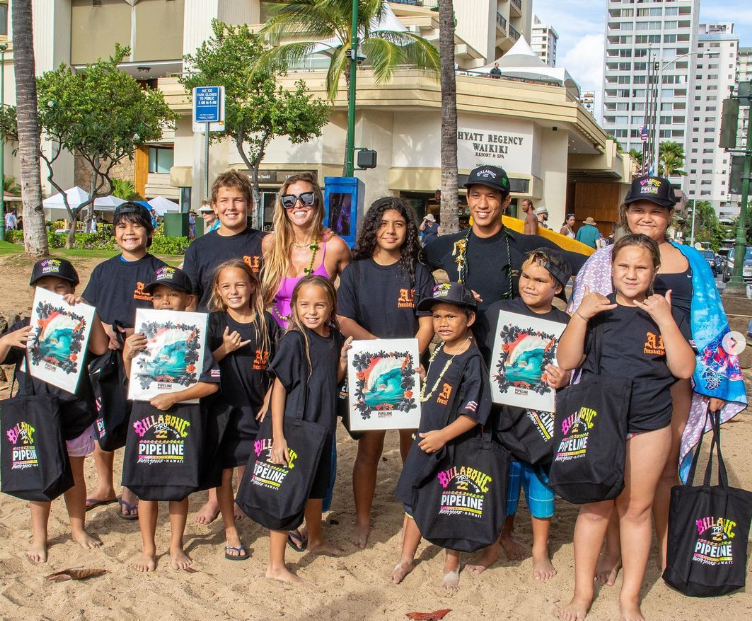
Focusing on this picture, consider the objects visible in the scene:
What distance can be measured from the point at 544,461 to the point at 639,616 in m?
0.88

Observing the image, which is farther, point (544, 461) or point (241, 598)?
point (544, 461)

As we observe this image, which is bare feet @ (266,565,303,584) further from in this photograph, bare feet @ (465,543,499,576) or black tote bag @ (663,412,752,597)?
black tote bag @ (663,412,752,597)

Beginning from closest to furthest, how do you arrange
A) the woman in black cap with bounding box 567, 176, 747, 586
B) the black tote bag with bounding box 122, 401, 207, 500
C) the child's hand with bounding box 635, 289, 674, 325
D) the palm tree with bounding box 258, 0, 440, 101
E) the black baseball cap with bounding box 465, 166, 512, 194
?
the child's hand with bounding box 635, 289, 674, 325 < the woman in black cap with bounding box 567, 176, 747, 586 < the black tote bag with bounding box 122, 401, 207, 500 < the black baseball cap with bounding box 465, 166, 512, 194 < the palm tree with bounding box 258, 0, 440, 101

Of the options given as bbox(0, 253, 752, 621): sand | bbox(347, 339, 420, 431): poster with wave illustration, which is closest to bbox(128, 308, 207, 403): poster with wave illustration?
bbox(347, 339, 420, 431): poster with wave illustration

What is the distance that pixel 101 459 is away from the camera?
514 cm

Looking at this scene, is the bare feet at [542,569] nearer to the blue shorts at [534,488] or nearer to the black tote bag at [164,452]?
the blue shorts at [534,488]

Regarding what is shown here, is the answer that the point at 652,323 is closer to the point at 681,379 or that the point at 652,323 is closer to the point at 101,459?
the point at 681,379

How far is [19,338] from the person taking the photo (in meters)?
4.20

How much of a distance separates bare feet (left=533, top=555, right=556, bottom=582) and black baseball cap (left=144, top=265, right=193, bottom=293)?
2448mm

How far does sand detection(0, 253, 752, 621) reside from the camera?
3848 mm

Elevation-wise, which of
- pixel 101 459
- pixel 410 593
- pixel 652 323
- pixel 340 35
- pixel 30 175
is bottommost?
pixel 410 593

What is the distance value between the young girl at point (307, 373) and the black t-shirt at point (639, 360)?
53.2 inches

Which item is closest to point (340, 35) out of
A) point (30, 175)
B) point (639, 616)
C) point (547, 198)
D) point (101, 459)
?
point (547, 198)

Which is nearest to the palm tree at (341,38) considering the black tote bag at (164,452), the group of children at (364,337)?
the group of children at (364,337)
